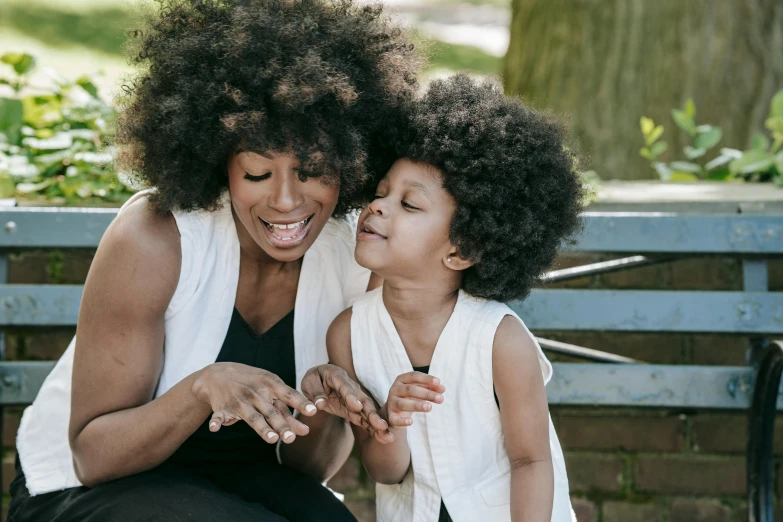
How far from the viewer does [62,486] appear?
2504 mm

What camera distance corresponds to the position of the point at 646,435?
321 centimetres

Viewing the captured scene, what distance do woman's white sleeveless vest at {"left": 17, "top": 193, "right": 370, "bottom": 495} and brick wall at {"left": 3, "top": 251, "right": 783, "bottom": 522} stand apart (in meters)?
0.61

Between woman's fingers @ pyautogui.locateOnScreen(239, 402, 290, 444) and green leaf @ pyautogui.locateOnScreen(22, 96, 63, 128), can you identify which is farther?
green leaf @ pyautogui.locateOnScreen(22, 96, 63, 128)

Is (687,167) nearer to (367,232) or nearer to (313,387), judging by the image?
(367,232)

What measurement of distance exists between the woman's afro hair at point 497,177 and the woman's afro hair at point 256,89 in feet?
0.47

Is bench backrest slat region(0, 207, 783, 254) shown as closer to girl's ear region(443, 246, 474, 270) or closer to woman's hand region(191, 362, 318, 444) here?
girl's ear region(443, 246, 474, 270)

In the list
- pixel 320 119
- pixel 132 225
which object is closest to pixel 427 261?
pixel 320 119

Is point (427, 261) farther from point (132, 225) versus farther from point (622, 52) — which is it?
point (622, 52)

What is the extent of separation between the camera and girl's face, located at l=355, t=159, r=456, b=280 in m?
2.38

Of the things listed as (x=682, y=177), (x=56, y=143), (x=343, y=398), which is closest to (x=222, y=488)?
(x=343, y=398)

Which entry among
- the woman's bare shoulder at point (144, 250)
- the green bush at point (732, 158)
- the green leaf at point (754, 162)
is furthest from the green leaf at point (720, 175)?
the woman's bare shoulder at point (144, 250)

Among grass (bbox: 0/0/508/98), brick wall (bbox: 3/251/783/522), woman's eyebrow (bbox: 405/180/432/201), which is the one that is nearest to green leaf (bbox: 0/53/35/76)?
brick wall (bbox: 3/251/783/522)

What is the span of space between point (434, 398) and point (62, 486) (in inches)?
40.5

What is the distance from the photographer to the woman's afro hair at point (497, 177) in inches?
92.7
